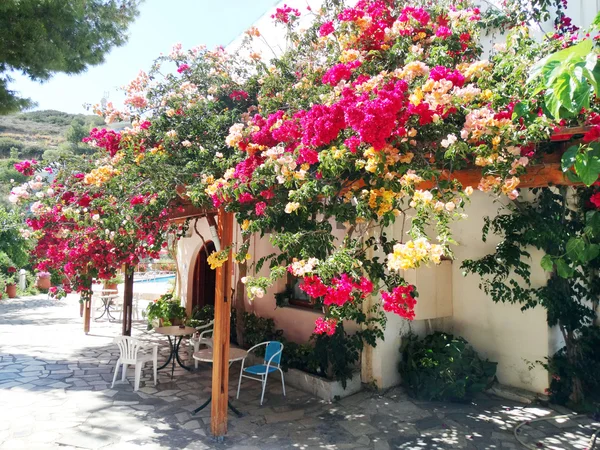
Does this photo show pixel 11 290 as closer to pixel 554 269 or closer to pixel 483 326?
pixel 483 326

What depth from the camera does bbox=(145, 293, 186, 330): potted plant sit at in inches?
432

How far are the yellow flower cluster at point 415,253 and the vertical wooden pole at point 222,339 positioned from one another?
256 centimetres

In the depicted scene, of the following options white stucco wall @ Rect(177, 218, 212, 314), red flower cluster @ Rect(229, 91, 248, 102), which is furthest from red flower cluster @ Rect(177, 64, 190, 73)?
white stucco wall @ Rect(177, 218, 212, 314)

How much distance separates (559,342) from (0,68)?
897 cm

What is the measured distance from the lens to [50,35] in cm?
658

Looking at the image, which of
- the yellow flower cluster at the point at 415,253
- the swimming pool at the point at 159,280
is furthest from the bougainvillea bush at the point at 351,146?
the swimming pool at the point at 159,280

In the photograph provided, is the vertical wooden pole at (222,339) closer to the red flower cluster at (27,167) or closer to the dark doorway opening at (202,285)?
the red flower cluster at (27,167)

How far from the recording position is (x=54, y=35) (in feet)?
21.7

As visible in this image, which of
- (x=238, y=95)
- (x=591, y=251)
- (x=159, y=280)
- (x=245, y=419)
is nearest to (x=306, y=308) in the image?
(x=245, y=419)

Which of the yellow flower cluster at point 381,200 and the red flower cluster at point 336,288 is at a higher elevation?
the yellow flower cluster at point 381,200

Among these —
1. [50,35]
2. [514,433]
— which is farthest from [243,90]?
[514,433]

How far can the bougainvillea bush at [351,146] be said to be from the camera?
331 centimetres

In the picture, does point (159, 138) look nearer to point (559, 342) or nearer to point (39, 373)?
point (39, 373)

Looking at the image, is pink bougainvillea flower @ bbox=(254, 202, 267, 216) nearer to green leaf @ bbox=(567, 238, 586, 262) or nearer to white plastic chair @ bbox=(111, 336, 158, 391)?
green leaf @ bbox=(567, 238, 586, 262)
